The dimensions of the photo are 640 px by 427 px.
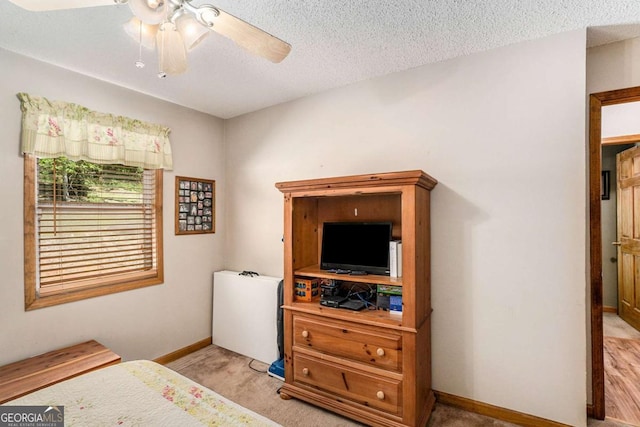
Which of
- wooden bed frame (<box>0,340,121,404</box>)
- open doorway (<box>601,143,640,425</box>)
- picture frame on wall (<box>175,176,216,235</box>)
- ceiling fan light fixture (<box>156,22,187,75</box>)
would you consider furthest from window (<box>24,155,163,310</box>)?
open doorway (<box>601,143,640,425</box>)

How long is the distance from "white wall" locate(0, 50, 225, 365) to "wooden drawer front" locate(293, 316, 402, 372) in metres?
1.41

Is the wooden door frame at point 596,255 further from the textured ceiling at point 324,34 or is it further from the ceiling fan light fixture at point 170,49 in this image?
the ceiling fan light fixture at point 170,49

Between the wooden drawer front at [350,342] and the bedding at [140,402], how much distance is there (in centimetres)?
96

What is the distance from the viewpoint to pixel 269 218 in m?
3.16

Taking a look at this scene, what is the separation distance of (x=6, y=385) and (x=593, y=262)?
369 centimetres

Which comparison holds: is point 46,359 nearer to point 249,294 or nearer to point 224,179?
point 249,294

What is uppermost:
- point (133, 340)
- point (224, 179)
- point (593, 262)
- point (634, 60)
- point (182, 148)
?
point (634, 60)

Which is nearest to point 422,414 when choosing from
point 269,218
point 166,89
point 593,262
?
point 593,262

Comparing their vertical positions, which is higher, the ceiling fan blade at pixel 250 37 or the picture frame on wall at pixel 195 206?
the ceiling fan blade at pixel 250 37

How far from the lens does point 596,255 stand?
2027mm

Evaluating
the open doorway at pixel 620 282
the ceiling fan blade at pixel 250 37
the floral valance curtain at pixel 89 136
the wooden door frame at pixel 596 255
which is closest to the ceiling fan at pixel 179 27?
the ceiling fan blade at pixel 250 37

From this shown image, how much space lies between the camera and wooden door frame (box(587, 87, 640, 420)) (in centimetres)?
202

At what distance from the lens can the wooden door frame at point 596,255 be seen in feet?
6.64

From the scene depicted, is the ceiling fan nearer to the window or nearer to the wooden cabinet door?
→ the window
